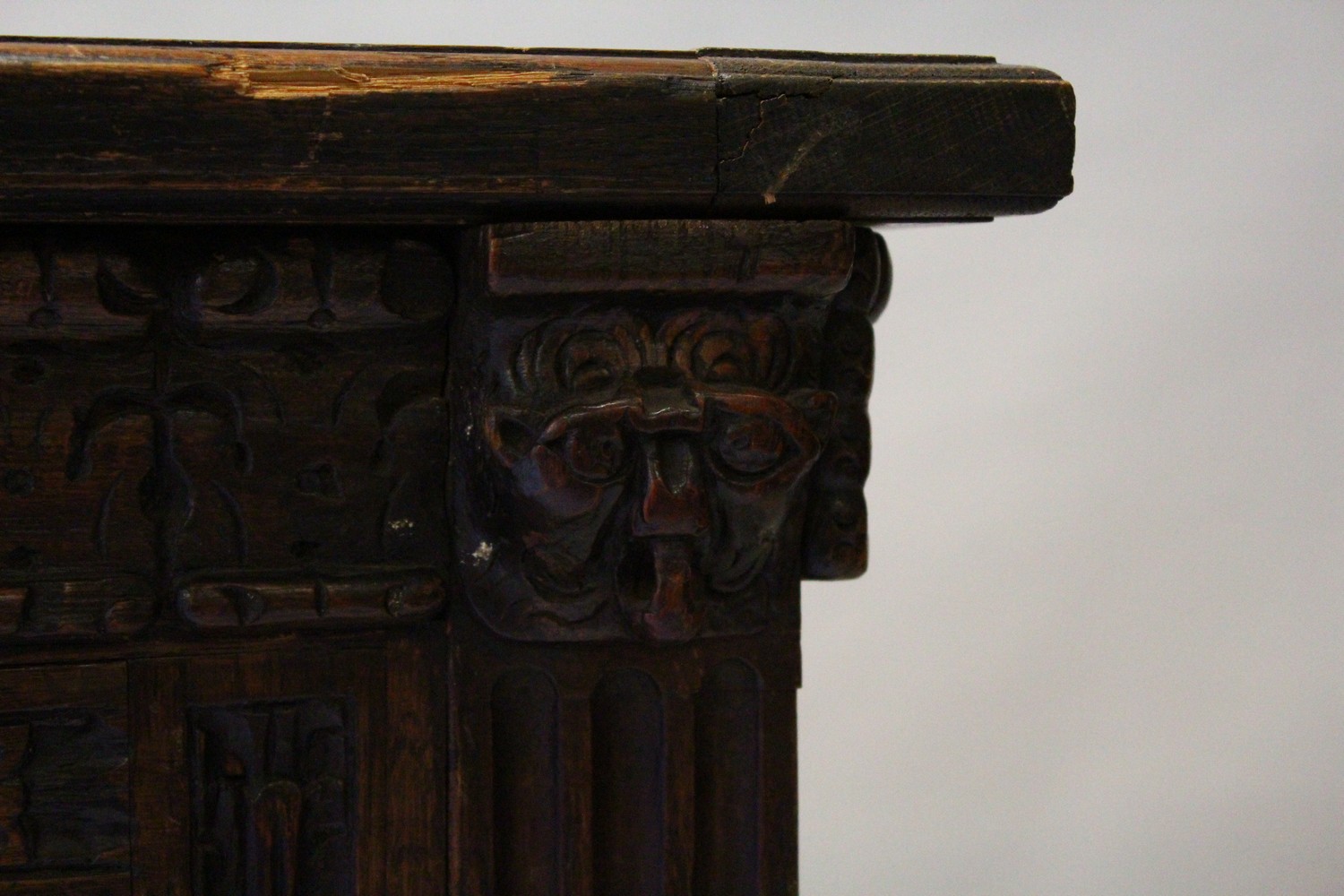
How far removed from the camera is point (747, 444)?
76 cm

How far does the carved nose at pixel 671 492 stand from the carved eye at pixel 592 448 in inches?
0.7

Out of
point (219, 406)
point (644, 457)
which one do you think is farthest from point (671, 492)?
point (219, 406)

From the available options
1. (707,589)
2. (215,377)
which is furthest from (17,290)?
(707,589)

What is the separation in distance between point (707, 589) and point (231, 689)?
267 millimetres

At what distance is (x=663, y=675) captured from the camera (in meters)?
0.82

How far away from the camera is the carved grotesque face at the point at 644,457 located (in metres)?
0.75

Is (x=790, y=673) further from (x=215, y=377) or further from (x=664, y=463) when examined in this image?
(x=215, y=377)

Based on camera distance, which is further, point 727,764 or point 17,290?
point 727,764

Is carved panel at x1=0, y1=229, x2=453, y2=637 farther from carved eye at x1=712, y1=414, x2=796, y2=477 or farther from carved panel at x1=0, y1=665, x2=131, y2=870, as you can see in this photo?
carved eye at x1=712, y1=414, x2=796, y2=477

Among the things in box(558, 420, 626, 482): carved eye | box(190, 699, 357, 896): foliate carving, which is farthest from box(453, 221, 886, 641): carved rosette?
box(190, 699, 357, 896): foliate carving

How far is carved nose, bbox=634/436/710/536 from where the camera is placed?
750 mm

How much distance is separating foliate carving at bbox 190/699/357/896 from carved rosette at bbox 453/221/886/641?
12 centimetres

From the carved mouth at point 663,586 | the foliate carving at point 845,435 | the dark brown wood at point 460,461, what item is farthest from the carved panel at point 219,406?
the foliate carving at point 845,435

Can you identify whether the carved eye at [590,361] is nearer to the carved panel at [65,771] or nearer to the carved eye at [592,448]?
the carved eye at [592,448]
